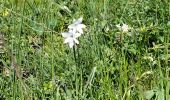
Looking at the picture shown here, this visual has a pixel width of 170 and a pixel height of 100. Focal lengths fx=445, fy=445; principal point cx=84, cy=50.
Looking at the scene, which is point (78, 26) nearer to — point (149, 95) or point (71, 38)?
point (71, 38)

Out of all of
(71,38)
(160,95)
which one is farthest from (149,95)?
(71,38)

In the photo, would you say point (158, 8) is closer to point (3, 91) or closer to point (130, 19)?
point (130, 19)

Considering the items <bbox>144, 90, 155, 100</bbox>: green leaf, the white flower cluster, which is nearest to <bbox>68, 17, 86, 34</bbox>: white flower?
the white flower cluster

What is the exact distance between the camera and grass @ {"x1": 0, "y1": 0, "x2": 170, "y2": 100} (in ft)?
6.14

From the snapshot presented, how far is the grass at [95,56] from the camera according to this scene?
187 centimetres

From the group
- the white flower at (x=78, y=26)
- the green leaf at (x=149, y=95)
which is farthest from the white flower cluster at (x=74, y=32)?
the green leaf at (x=149, y=95)

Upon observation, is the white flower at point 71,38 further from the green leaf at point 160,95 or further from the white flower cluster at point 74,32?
the green leaf at point 160,95

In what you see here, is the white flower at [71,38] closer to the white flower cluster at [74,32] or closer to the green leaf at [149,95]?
the white flower cluster at [74,32]

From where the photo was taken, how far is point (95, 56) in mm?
2148

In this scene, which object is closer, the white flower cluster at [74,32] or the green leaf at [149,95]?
the white flower cluster at [74,32]

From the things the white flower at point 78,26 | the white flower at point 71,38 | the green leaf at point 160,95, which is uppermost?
the white flower at point 78,26

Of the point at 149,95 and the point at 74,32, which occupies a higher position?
the point at 74,32

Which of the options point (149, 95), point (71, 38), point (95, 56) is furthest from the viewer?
point (95, 56)

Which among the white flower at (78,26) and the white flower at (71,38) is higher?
the white flower at (78,26)
